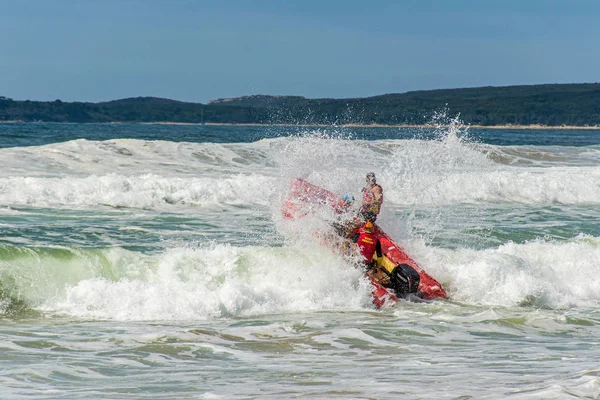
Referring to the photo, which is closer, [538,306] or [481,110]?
[538,306]

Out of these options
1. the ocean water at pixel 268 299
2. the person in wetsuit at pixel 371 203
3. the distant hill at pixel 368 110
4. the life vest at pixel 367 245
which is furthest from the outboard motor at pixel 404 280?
the distant hill at pixel 368 110

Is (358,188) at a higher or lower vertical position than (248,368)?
higher

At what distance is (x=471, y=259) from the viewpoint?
13305 millimetres

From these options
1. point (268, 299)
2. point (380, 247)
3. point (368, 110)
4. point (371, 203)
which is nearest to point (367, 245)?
point (380, 247)

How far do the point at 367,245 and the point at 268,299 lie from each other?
180 cm

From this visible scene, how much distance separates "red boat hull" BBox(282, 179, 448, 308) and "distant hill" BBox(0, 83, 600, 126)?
95183 millimetres

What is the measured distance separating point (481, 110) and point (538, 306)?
14512 cm

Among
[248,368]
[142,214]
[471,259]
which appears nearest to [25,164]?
[142,214]

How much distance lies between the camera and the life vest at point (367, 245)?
39.6ft

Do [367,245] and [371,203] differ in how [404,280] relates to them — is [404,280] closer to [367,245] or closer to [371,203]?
[367,245]

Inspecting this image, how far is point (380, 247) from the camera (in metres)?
12.2

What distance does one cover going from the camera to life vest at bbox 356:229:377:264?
12078 millimetres

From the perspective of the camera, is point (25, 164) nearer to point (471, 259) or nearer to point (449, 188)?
point (449, 188)

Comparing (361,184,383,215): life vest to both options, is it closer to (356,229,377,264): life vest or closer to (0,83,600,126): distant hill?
(356,229,377,264): life vest
